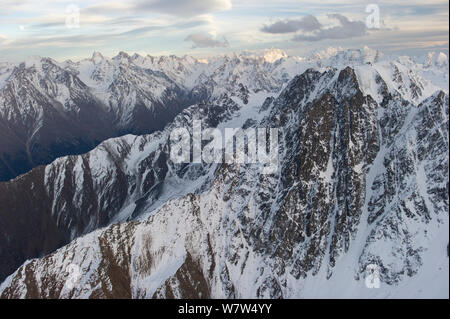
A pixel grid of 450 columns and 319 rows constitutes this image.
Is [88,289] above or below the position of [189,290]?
above

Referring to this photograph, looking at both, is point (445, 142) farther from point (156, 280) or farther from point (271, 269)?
point (156, 280)

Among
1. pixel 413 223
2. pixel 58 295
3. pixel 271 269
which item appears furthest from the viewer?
pixel 271 269

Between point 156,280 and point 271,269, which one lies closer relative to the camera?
point 156,280

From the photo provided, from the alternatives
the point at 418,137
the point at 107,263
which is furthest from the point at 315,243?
the point at 107,263

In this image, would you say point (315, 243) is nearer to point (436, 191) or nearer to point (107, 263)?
point (436, 191)
